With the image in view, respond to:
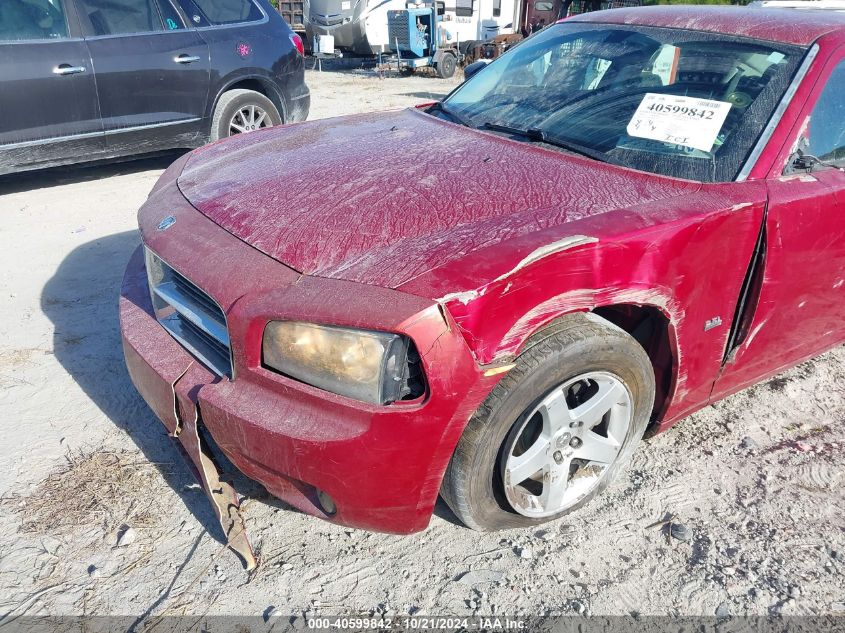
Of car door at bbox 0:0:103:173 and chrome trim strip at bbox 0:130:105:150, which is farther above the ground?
car door at bbox 0:0:103:173

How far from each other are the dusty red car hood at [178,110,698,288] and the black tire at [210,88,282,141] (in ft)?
11.0

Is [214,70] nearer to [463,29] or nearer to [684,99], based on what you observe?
[684,99]

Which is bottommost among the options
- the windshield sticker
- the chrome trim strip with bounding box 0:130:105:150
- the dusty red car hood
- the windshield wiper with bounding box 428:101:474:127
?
the chrome trim strip with bounding box 0:130:105:150

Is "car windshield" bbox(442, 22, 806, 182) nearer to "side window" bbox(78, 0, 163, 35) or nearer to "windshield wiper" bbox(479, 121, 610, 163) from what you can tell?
"windshield wiper" bbox(479, 121, 610, 163)

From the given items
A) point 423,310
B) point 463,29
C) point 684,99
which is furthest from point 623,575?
point 463,29

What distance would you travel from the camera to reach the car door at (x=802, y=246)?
2.34 metres

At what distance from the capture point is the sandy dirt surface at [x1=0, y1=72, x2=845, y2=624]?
6.67ft

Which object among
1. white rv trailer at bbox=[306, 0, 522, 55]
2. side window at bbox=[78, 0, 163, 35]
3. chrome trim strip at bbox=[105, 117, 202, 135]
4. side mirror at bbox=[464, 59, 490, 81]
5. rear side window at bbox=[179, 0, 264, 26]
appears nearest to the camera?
side mirror at bbox=[464, 59, 490, 81]

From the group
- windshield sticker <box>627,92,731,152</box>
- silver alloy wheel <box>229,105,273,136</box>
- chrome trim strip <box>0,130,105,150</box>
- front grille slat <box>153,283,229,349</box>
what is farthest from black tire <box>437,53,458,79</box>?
front grille slat <box>153,283,229,349</box>

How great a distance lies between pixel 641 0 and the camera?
17.1 metres

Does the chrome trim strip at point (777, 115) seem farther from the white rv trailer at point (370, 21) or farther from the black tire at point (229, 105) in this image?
the white rv trailer at point (370, 21)

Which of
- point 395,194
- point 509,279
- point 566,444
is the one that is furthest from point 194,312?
point 566,444

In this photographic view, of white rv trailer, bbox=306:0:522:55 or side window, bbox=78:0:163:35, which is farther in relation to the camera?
white rv trailer, bbox=306:0:522:55

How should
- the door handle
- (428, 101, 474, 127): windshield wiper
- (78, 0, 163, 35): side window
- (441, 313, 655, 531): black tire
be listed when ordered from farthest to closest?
1. (78, 0, 163, 35): side window
2. the door handle
3. (428, 101, 474, 127): windshield wiper
4. (441, 313, 655, 531): black tire
